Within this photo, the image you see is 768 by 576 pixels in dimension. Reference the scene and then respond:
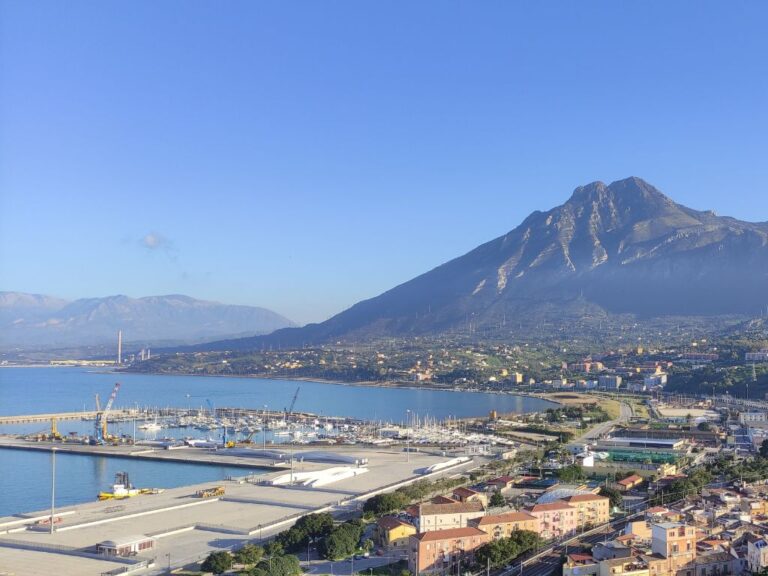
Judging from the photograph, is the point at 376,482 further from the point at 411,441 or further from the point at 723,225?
the point at 723,225

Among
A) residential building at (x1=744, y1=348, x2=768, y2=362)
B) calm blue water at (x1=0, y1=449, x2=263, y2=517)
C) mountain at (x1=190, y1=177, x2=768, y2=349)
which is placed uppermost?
mountain at (x1=190, y1=177, x2=768, y2=349)

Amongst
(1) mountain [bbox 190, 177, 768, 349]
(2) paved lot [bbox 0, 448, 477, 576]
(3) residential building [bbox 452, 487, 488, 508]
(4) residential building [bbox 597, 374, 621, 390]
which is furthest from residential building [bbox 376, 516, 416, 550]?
(1) mountain [bbox 190, 177, 768, 349]

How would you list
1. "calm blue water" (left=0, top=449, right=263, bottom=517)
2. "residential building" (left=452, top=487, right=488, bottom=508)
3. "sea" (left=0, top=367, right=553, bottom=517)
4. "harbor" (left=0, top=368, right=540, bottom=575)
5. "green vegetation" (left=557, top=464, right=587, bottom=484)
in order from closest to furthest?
"harbor" (left=0, top=368, right=540, bottom=575) → "residential building" (left=452, top=487, right=488, bottom=508) → "green vegetation" (left=557, top=464, right=587, bottom=484) → "calm blue water" (left=0, top=449, right=263, bottom=517) → "sea" (left=0, top=367, right=553, bottom=517)

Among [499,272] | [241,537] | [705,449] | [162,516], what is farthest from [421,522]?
[499,272]

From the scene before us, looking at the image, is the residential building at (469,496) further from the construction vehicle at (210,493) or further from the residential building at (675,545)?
the construction vehicle at (210,493)

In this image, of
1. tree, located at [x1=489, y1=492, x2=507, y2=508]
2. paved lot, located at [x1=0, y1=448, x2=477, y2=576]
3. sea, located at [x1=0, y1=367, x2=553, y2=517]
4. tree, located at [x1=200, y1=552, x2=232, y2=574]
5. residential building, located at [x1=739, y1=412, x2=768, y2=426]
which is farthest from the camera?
residential building, located at [x1=739, y1=412, x2=768, y2=426]

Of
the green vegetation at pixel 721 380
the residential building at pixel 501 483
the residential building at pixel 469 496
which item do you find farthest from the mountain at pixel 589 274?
the residential building at pixel 469 496

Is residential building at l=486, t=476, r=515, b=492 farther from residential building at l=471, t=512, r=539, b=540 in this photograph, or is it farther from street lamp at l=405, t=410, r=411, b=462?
street lamp at l=405, t=410, r=411, b=462

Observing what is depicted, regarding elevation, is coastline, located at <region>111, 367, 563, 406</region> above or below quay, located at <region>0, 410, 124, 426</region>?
above
